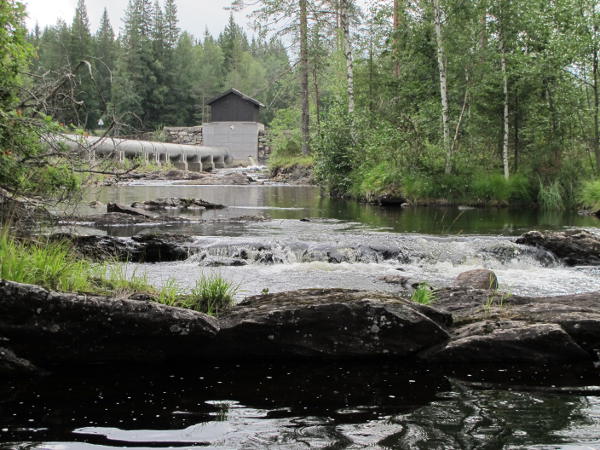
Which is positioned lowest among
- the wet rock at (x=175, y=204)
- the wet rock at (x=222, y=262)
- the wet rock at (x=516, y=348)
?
A: the wet rock at (x=516, y=348)

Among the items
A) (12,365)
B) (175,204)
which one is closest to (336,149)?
(175,204)

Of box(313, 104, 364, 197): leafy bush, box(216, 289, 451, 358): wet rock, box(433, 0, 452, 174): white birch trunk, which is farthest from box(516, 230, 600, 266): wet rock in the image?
box(313, 104, 364, 197): leafy bush

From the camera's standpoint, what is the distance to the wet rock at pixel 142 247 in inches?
405

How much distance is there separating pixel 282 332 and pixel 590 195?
18.6m

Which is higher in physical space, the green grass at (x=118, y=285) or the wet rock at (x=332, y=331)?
the green grass at (x=118, y=285)

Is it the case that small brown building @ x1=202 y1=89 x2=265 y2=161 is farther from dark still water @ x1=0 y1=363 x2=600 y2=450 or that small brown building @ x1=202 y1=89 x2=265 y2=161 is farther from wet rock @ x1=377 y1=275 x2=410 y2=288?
dark still water @ x1=0 y1=363 x2=600 y2=450

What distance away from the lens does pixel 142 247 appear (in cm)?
1095

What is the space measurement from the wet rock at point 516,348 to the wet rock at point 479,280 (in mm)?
3234

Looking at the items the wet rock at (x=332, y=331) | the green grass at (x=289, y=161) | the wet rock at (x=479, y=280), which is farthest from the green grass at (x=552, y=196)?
the green grass at (x=289, y=161)

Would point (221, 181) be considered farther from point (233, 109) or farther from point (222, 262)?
point (222, 262)

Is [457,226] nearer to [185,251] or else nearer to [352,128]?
[185,251]

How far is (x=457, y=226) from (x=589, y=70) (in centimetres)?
1068

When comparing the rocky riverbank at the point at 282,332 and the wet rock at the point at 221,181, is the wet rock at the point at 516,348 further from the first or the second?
the wet rock at the point at 221,181

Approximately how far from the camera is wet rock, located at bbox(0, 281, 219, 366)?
15.1 feet
